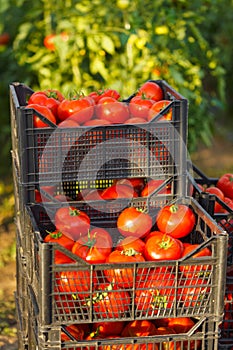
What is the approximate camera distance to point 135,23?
Answer: 3953 millimetres

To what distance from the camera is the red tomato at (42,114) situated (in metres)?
2.27

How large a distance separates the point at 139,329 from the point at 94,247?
0.30 metres

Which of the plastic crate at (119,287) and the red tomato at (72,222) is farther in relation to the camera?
the red tomato at (72,222)

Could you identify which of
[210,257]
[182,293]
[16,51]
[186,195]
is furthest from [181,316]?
[16,51]

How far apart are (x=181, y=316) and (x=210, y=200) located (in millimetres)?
509

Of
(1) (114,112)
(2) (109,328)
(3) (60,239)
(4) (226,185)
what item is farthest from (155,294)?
(4) (226,185)

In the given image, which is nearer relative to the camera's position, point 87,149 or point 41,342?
point 41,342

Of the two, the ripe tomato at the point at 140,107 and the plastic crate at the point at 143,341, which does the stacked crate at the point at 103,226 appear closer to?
the plastic crate at the point at 143,341

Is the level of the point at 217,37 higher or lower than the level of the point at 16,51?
higher

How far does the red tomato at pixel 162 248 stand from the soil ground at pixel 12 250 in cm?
135

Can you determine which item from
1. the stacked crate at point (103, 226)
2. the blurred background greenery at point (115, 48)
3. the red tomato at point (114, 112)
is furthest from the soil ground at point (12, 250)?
the red tomato at point (114, 112)

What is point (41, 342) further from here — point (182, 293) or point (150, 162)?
point (150, 162)

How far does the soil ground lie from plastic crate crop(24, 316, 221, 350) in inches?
49.2

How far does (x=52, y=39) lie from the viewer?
417 cm
